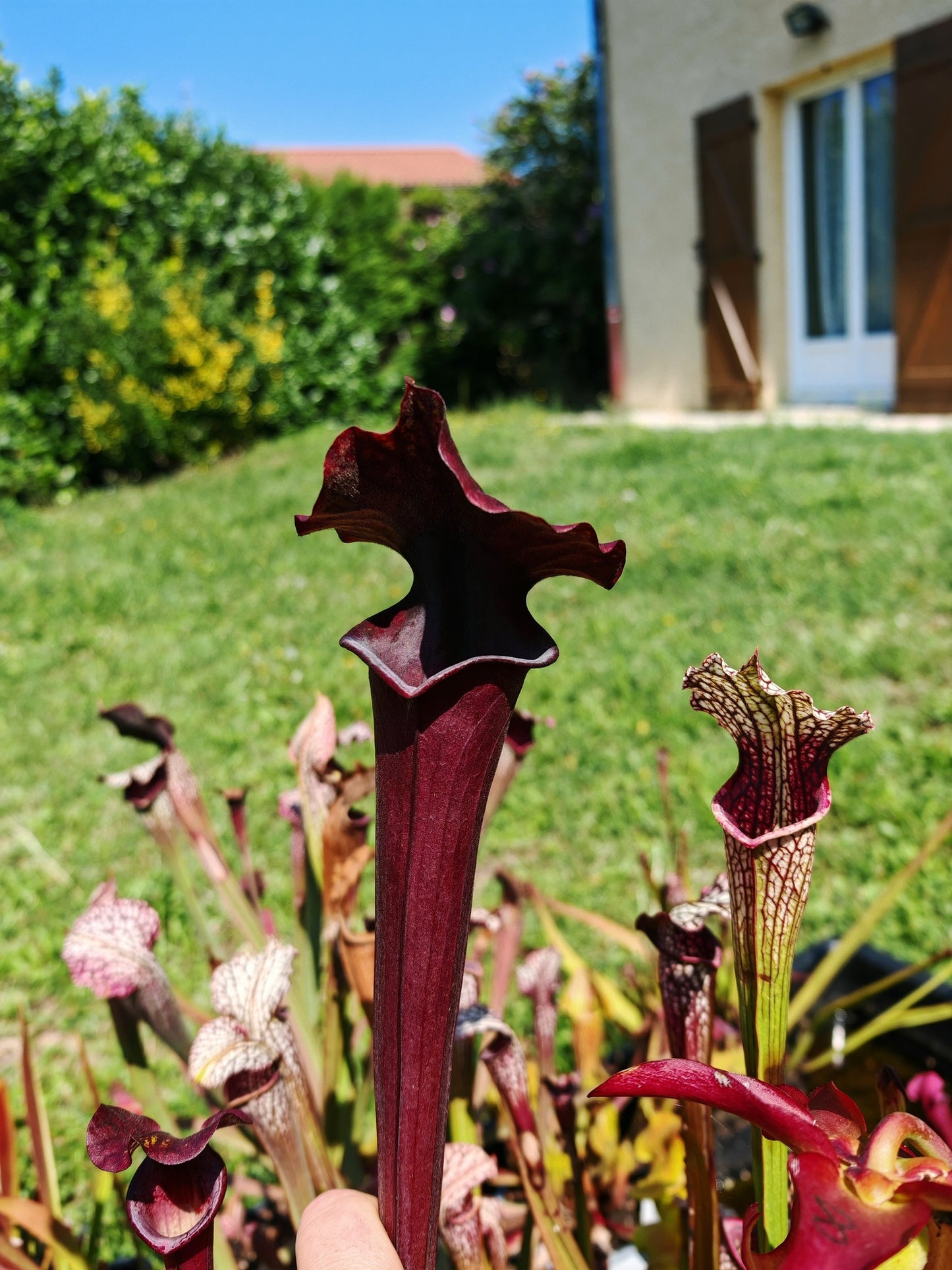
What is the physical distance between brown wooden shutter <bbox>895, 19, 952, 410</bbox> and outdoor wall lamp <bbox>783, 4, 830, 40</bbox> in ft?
2.15

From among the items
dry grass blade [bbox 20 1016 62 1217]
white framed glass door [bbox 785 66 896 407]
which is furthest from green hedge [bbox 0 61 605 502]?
dry grass blade [bbox 20 1016 62 1217]

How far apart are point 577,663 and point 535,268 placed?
298 inches

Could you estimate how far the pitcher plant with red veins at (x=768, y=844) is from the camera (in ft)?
1.45

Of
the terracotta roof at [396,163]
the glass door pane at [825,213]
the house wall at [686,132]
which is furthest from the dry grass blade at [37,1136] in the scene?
the terracotta roof at [396,163]

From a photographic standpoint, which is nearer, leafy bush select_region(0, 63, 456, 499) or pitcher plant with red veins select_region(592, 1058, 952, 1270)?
pitcher plant with red veins select_region(592, 1058, 952, 1270)

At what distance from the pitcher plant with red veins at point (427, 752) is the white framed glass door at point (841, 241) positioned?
261 inches

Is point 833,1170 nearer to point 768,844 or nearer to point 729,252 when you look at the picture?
point 768,844

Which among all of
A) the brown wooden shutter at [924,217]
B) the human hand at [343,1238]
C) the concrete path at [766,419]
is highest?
the brown wooden shutter at [924,217]

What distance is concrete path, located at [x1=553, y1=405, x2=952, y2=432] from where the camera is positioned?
19.0ft

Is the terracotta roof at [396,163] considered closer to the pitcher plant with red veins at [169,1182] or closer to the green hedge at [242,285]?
the green hedge at [242,285]

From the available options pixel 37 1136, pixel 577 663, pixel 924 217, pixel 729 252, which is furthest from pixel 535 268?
A: pixel 37 1136

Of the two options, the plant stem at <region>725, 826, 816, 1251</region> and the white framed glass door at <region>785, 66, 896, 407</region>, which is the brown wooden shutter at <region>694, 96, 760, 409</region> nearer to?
the white framed glass door at <region>785, 66, 896, 407</region>

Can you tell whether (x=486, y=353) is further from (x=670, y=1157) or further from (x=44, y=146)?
(x=670, y=1157)

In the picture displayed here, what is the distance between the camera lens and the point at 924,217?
591 centimetres
